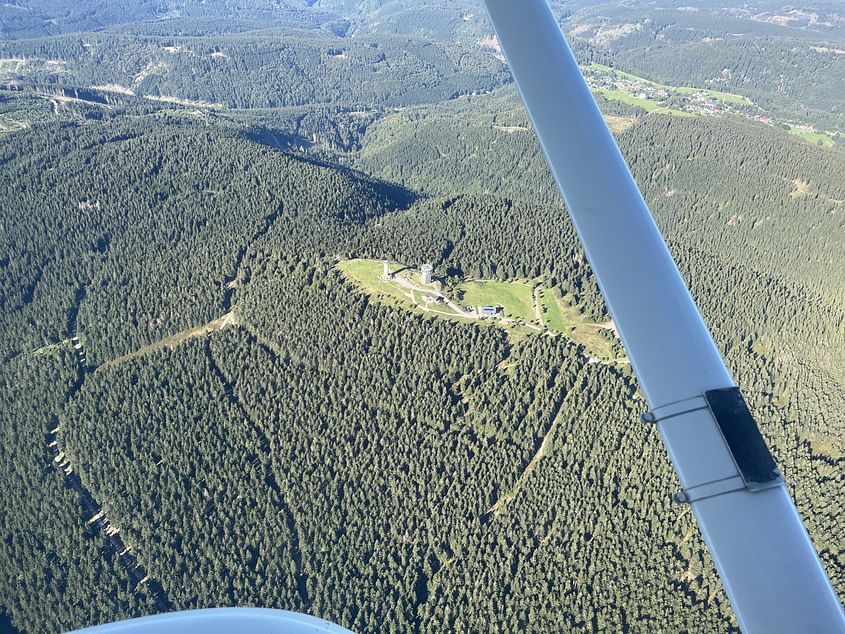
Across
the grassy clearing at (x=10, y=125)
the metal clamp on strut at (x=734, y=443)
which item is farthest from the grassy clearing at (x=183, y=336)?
the grassy clearing at (x=10, y=125)

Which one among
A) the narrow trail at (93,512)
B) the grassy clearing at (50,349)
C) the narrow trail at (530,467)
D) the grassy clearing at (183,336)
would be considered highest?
the grassy clearing at (50,349)

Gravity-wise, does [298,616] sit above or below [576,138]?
below

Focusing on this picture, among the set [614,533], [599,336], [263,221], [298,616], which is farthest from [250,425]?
[298,616]

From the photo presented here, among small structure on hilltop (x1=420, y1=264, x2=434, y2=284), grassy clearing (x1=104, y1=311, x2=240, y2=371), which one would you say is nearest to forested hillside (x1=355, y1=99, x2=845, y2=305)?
small structure on hilltop (x1=420, y1=264, x2=434, y2=284)

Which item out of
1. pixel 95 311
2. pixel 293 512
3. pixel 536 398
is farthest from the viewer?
pixel 95 311

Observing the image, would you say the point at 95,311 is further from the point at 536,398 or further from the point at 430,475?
the point at 536,398

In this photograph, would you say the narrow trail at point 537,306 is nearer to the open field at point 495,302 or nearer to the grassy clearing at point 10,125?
the open field at point 495,302
